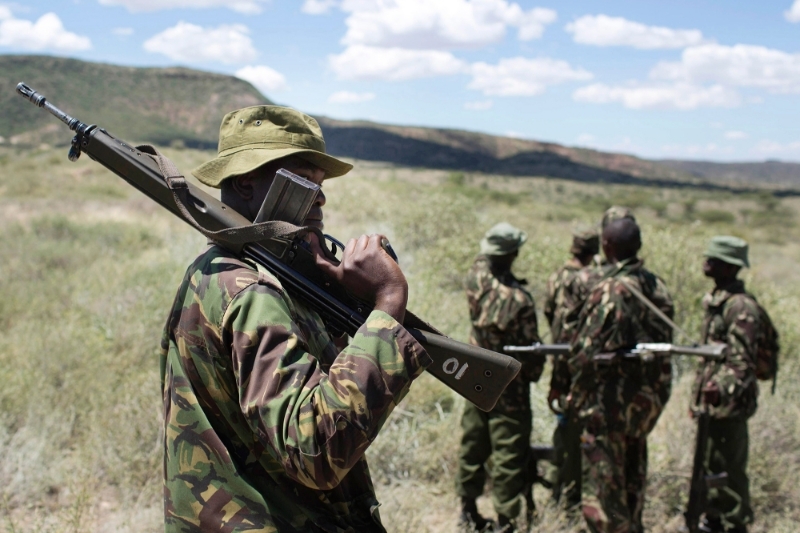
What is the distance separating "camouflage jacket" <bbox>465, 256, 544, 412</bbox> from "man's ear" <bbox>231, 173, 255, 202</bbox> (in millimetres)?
2987

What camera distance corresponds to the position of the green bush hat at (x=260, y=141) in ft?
5.47

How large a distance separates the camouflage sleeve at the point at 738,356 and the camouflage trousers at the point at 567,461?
3.02 ft

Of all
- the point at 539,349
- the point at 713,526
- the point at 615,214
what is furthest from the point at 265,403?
the point at 713,526

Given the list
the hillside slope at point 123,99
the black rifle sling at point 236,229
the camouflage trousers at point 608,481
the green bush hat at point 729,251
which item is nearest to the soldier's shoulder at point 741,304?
the green bush hat at point 729,251

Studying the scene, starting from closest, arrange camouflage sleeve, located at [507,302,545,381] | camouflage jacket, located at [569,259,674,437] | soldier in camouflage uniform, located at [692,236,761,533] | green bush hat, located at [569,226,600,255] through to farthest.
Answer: camouflage jacket, located at [569,259,674,437]
soldier in camouflage uniform, located at [692,236,761,533]
camouflage sleeve, located at [507,302,545,381]
green bush hat, located at [569,226,600,255]

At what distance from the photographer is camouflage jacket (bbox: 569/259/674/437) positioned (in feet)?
12.4

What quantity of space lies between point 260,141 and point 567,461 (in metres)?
3.51

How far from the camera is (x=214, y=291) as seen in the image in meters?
1.51

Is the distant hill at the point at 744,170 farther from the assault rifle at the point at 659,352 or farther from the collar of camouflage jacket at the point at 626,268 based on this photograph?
the assault rifle at the point at 659,352

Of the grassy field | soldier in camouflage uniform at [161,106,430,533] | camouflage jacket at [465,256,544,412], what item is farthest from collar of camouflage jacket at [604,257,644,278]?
soldier in camouflage uniform at [161,106,430,533]

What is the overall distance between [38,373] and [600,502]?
4146 millimetres

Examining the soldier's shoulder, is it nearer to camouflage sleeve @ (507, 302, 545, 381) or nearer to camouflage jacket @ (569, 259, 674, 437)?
camouflage jacket @ (569, 259, 674, 437)

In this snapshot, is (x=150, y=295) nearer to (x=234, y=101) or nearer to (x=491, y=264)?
(x=491, y=264)

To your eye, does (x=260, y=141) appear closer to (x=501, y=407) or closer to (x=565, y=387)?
(x=501, y=407)
